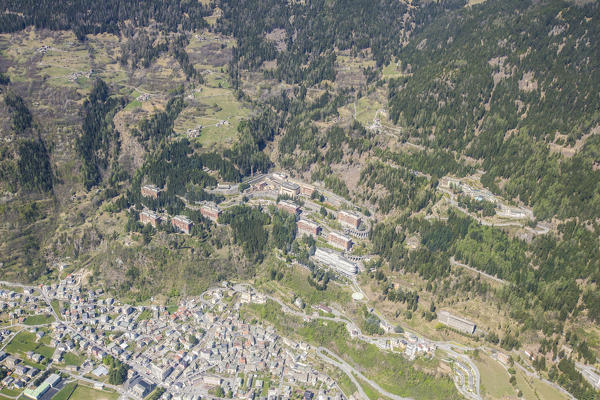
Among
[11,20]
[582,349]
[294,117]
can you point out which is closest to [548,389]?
[582,349]

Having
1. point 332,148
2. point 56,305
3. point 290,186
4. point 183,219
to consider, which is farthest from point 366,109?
point 56,305

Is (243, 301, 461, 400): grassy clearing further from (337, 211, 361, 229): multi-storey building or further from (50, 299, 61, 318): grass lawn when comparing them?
(50, 299, 61, 318): grass lawn

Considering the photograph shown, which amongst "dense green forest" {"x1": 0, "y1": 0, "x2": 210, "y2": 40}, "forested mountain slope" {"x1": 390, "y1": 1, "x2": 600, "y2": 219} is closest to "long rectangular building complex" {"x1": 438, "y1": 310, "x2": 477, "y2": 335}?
"forested mountain slope" {"x1": 390, "y1": 1, "x2": 600, "y2": 219}

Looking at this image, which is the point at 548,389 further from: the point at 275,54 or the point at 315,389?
the point at 275,54

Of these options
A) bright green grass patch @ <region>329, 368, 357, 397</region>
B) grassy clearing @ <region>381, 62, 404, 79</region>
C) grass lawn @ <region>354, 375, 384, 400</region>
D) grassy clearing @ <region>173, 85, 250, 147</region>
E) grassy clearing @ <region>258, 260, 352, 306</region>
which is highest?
grassy clearing @ <region>381, 62, 404, 79</region>

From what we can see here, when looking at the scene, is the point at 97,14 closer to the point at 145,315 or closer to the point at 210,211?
the point at 210,211

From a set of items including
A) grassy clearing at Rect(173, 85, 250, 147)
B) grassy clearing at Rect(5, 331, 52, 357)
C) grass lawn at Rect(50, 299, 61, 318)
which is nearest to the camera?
grassy clearing at Rect(5, 331, 52, 357)

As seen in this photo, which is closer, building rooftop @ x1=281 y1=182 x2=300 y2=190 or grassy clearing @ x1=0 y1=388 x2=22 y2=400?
grassy clearing @ x1=0 y1=388 x2=22 y2=400
